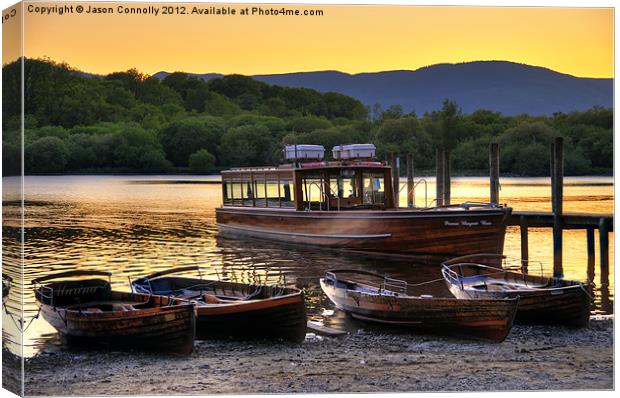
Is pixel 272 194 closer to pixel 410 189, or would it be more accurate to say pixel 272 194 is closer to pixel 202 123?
pixel 410 189

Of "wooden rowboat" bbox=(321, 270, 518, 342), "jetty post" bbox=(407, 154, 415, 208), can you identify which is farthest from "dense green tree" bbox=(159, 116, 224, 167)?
"jetty post" bbox=(407, 154, 415, 208)

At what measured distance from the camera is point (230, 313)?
1377 cm

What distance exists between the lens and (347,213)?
23.5m

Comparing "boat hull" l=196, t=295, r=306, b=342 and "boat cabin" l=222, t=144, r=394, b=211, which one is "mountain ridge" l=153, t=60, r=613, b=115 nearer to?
"boat hull" l=196, t=295, r=306, b=342

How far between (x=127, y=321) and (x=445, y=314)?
171 inches

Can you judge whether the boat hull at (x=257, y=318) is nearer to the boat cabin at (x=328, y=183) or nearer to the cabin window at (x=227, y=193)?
the boat cabin at (x=328, y=183)

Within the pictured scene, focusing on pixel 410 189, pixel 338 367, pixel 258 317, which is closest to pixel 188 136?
pixel 258 317

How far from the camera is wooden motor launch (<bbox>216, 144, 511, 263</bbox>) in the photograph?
68.5 ft

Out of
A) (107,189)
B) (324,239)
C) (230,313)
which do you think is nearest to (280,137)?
(107,189)

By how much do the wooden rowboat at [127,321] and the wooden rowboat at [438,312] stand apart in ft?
8.89

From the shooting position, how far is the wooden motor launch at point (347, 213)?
822 inches

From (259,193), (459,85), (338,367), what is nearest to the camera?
(338,367)

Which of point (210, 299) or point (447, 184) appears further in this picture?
point (447, 184)

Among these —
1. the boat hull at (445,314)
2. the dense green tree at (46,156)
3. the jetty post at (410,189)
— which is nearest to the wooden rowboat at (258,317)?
the boat hull at (445,314)
